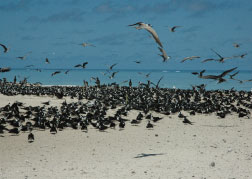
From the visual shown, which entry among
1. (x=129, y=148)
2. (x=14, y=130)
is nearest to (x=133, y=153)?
(x=129, y=148)

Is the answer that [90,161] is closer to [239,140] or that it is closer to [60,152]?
[60,152]

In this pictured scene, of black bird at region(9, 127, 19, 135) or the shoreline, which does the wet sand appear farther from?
black bird at region(9, 127, 19, 135)

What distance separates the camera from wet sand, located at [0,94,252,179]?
7.32 meters

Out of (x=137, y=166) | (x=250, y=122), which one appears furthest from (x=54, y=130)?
(x=250, y=122)

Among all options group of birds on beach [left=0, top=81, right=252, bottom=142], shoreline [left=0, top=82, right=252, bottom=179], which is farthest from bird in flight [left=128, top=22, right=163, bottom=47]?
group of birds on beach [left=0, top=81, right=252, bottom=142]

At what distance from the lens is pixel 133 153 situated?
30.2 feet

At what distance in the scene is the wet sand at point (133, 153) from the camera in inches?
288

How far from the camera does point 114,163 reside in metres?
8.14

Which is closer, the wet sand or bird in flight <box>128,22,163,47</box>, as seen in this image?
bird in flight <box>128,22,163,47</box>

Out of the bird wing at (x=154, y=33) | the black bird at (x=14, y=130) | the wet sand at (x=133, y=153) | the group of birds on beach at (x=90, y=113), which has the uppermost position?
the bird wing at (x=154, y=33)

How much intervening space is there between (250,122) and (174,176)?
9.84m

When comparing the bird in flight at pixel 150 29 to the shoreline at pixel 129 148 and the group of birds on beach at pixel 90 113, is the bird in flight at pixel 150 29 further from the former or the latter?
the group of birds on beach at pixel 90 113

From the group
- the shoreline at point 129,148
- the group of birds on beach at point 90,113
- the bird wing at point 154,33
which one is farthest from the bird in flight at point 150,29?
the group of birds on beach at point 90,113

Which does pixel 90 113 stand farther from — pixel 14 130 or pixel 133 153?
pixel 133 153
